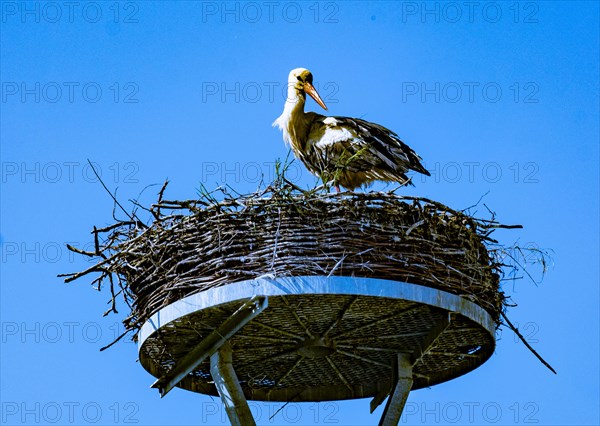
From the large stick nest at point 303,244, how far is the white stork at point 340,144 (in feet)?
6.00

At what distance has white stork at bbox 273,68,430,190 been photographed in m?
13.0

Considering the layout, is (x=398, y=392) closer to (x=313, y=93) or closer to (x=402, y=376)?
(x=402, y=376)

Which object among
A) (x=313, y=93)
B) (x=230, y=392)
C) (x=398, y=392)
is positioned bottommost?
(x=398, y=392)

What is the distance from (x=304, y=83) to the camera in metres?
14.1

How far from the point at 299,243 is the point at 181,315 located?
110 centimetres

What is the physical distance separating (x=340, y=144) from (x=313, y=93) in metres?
1.07

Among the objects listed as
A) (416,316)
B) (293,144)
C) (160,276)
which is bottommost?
(416,316)

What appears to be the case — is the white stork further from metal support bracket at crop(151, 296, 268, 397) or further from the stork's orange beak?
metal support bracket at crop(151, 296, 268, 397)

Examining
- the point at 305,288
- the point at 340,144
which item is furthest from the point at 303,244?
the point at 340,144

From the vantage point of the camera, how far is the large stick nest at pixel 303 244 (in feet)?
33.6

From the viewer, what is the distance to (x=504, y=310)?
37.2 ft

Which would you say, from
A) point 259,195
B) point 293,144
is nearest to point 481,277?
point 259,195

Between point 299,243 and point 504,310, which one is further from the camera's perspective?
point 504,310

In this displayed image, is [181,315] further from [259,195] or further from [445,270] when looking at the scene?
[445,270]
